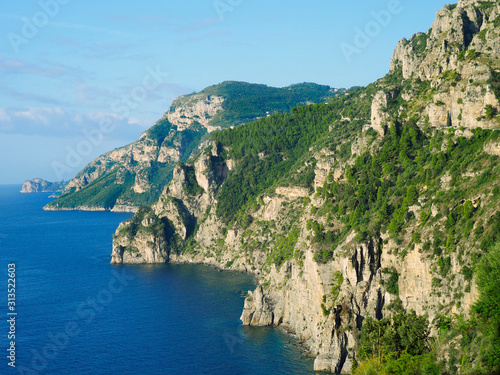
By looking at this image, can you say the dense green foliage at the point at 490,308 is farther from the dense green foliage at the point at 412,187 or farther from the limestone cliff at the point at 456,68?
the limestone cliff at the point at 456,68

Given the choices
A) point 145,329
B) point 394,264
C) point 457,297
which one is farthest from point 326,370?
point 145,329

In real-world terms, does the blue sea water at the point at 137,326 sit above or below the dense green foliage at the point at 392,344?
below

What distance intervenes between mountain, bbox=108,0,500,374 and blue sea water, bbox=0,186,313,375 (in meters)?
8.32

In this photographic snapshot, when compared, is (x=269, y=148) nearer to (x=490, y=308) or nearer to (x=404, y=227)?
(x=404, y=227)

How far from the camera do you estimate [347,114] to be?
154000 millimetres

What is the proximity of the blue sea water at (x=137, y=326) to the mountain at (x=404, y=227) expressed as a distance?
832 cm

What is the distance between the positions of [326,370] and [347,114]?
87.8m

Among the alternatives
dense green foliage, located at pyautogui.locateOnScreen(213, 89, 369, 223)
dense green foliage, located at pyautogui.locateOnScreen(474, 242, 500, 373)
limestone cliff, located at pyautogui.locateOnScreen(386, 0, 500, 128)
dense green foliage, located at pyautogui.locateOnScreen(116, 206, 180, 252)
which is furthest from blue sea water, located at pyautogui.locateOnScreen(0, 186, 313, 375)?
limestone cliff, located at pyautogui.locateOnScreen(386, 0, 500, 128)

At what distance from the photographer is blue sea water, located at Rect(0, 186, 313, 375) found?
8894cm

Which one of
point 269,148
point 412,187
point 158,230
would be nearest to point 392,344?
point 412,187

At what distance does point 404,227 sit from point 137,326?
188ft

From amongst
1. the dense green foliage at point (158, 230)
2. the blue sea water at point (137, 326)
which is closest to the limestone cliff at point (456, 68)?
the blue sea water at point (137, 326)

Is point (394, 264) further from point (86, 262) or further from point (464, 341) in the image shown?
point (86, 262)

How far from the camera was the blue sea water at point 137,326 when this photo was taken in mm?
88938
